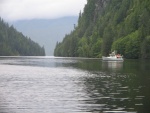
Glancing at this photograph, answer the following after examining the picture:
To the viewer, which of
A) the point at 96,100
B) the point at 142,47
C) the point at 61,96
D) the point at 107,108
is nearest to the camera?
the point at 107,108

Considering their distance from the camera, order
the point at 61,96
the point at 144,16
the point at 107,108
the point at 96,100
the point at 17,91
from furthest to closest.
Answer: the point at 144,16
the point at 17,91
the point at 61,96
the point at 96,100
the point at 107,108

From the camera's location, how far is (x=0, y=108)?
1160 inches

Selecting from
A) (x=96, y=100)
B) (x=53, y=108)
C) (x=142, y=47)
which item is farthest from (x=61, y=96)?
(x=142, y=47)

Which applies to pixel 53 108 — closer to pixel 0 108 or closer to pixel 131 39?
pixel 0 108

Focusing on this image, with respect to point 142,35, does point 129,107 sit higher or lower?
lower

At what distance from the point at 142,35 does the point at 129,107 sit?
511 ft

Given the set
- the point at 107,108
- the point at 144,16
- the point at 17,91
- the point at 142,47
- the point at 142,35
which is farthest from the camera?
the point at 144,16

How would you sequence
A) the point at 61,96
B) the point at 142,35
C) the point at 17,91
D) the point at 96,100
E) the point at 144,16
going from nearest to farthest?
the point at 96,100 < the point at 61,96 < the point at 17,91 < the point at 142,35 < the point at 144,16

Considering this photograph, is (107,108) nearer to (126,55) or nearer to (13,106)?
(13,106)

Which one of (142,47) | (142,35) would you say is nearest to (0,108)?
(142,47)

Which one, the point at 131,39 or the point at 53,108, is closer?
the point at 53,108

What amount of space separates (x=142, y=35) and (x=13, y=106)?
157258mm

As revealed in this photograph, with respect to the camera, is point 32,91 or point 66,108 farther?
point 32,91

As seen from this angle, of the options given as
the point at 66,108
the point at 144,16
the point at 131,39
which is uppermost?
the point at 144,16
